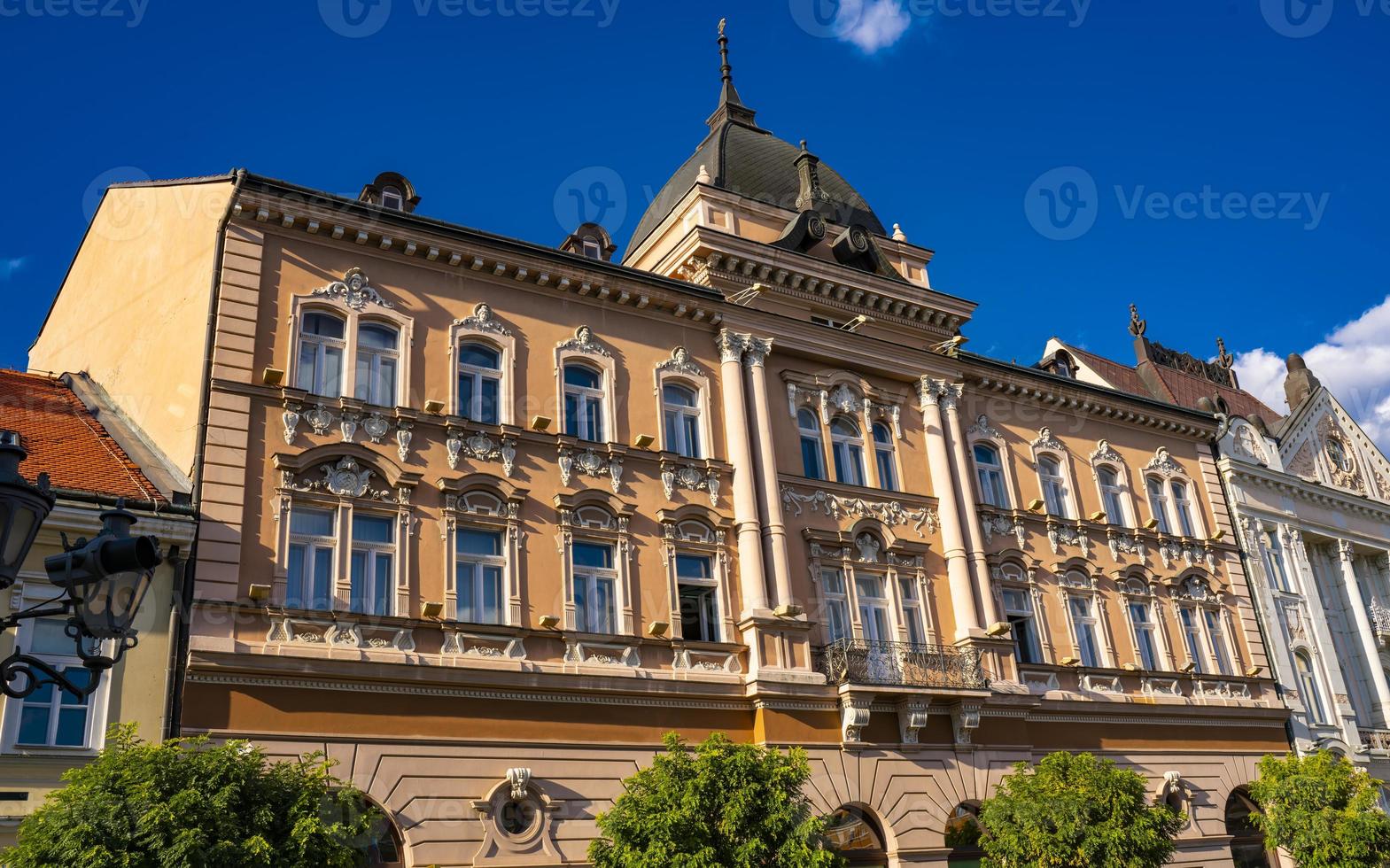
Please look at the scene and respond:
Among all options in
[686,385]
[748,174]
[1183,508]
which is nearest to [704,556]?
[686,385]

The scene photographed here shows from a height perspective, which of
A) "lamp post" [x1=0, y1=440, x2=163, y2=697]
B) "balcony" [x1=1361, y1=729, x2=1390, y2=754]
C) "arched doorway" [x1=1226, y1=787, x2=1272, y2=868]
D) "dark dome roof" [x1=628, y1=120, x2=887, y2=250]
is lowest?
"arched doorway" [x1=1226, y1=787, x2=1272, y2=868]

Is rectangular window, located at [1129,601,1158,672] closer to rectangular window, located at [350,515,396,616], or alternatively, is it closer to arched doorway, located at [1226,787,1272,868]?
arched doorway, located at [1226,787,1272,868]

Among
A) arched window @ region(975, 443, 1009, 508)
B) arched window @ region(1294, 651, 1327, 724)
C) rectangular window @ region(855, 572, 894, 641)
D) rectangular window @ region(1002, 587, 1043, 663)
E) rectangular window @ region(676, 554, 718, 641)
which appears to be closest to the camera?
rectangular window @ region(676, 554, 718, 641)

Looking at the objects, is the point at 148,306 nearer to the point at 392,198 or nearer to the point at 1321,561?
the point at 392,198

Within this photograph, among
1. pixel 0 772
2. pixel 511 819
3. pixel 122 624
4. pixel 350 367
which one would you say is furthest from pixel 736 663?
pixel 122 624

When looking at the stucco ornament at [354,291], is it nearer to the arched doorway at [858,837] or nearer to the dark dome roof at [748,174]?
the dark dome roof at [748,174]

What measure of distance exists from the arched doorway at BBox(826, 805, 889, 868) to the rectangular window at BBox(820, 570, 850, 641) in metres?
3.32

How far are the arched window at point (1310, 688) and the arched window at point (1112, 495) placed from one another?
6350mm

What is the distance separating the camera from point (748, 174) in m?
28.6

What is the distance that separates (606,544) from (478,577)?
2.55 meters

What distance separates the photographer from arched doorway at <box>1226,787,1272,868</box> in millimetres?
27234

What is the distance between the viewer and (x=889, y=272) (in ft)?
91.6

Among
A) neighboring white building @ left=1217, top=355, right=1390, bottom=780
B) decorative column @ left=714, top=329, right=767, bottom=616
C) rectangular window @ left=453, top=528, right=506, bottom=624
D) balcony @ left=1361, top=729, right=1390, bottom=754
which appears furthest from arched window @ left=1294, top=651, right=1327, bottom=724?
rectangular window @ left=453, top=528, right=506, bottom=624

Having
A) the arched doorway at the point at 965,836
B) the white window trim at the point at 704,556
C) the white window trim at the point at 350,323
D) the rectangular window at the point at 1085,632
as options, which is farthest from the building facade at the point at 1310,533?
the white window trim at the point at 350,323
